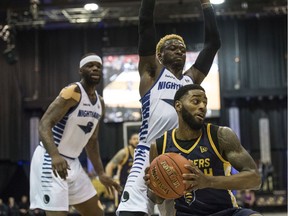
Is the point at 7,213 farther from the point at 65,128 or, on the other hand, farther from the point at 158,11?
the point at 65,128

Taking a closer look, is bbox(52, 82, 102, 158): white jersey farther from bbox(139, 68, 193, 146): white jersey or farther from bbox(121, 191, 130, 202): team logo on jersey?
bbox(121, 191, 130, 202): team logo on jersey

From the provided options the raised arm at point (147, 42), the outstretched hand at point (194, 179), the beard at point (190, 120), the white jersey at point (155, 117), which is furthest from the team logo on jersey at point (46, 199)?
the outstretched hand at point (194, 179)

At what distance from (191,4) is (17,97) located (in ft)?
22.0

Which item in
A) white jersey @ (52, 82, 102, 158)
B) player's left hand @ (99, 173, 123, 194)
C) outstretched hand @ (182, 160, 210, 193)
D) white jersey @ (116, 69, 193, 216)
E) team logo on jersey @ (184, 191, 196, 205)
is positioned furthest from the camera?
player's left hand @ (99, 173, 123, 194)

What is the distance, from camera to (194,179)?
3051 mm

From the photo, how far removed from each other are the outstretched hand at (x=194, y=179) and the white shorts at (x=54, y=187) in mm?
1936

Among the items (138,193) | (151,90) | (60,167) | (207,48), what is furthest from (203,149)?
(60,167)

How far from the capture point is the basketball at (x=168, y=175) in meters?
3.15

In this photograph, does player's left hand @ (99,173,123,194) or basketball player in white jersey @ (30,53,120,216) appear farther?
player's left hand @ (99,173,123,194)

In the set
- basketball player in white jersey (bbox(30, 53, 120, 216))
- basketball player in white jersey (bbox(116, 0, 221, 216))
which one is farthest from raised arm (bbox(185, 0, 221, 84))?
basketball player in white jersey (bbox(30, 53, 120, 216))

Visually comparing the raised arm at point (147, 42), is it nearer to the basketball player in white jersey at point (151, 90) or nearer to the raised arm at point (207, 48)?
the basketball player in white jersey at point (151, 90)

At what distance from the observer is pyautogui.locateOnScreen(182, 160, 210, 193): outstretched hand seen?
3053mm

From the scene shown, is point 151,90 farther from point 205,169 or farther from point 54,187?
point 54,187

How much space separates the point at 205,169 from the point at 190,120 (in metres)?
0.32
